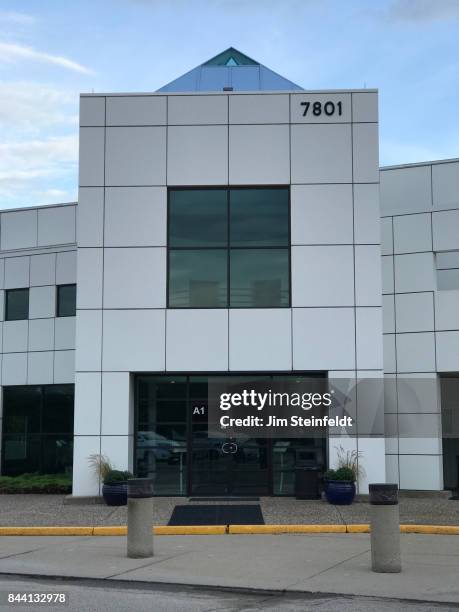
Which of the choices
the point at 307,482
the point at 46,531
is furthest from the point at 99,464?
the point at 307,482

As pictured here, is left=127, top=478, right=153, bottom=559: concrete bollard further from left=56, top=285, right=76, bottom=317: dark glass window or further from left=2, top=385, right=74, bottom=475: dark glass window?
left=56, top=285, right=76, bottom=317: dark glass window

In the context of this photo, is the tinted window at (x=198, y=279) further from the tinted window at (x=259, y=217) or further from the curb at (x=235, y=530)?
the curb at (x=235, y=530)

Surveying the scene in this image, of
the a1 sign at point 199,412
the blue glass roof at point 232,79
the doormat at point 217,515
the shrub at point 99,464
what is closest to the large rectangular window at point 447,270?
the blue glass roof at point 232,79

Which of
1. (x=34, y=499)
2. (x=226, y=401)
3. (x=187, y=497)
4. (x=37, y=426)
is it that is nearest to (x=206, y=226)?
(x=226, y=401)

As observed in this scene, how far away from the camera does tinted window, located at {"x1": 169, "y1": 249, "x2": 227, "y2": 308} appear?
20703 millimetres

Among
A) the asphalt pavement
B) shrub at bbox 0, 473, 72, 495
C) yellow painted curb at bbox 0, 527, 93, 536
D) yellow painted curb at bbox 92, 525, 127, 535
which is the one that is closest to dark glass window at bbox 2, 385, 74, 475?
shrub at bbox 0, 473, 72, 495

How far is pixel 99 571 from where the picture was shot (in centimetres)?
1158

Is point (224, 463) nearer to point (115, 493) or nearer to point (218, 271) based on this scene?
point (115, 493)

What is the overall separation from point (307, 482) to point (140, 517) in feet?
27.3

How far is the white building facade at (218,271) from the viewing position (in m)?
20.4

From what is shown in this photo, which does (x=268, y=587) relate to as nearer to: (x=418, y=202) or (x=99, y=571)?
(x=99, y=571)

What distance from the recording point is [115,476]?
765 inches

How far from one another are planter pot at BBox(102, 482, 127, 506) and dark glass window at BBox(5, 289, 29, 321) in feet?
32.8

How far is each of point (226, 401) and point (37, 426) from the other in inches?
358
